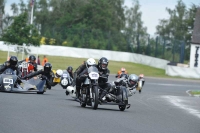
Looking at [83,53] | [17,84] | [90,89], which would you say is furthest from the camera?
[83,53]

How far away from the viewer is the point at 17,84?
77.3 ft

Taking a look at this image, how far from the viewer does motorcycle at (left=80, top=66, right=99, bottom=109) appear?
18.1 metres

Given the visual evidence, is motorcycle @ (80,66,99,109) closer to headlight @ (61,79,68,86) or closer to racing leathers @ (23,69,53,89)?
racing leathers @ (23,69,53,89)

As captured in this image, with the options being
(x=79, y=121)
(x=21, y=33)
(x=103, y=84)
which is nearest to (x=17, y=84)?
(x=103, y=84)

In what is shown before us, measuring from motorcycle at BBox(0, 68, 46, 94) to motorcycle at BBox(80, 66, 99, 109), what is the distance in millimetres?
4337

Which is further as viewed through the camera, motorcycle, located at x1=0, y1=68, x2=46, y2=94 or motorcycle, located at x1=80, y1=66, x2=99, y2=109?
motorcycle, located at x1=0, y1=68, x2=46, y2=94

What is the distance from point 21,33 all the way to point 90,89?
41305 millimetres

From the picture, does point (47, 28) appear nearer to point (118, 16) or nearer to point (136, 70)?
point (136, 70)

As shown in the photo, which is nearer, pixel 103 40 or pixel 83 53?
pixel 83 53

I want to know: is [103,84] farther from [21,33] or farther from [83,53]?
[83,53]

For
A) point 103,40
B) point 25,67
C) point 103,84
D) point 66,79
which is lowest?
point 66,79

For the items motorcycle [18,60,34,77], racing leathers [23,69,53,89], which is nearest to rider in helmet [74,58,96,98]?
racing leathers [23,69,53,89]

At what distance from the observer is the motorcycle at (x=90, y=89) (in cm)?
1810

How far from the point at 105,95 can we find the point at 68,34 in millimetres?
60711
